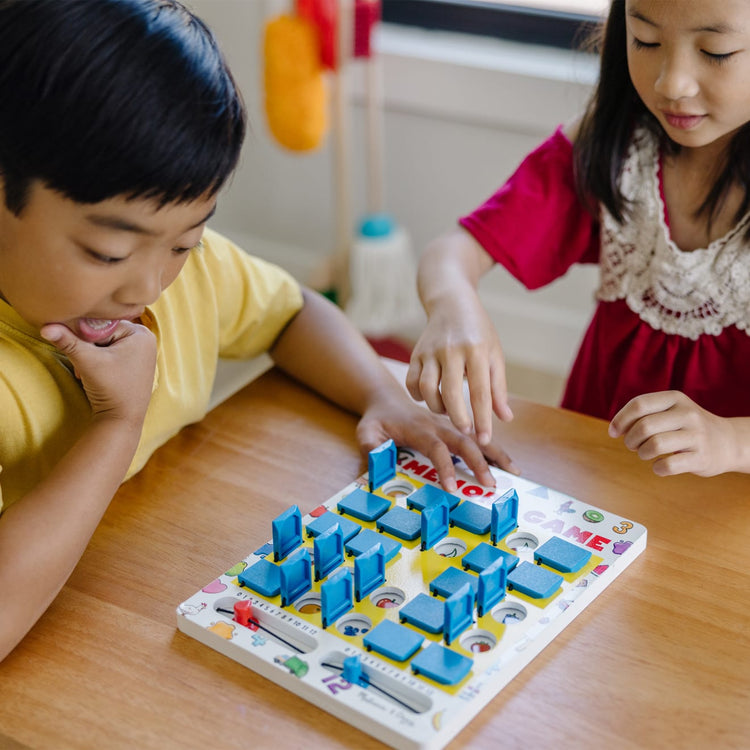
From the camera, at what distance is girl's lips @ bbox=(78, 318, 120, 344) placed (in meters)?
0.81

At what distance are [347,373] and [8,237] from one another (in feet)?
1.21

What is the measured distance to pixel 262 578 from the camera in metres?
0.73

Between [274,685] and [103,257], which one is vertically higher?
[103,257]

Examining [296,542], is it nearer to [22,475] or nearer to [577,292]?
[22,475]

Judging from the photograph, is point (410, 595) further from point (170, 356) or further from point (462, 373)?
point (170, 356)

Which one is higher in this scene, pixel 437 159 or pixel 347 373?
pixel 347 373

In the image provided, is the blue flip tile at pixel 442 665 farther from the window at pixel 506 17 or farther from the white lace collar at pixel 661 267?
the window at pixel 506 17

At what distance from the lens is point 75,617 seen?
741mm

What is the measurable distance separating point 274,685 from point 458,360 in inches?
13.8

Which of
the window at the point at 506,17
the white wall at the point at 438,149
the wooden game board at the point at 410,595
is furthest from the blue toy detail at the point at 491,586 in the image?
the window at the point at 506,17

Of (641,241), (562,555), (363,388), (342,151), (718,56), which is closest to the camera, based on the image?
(562,555)

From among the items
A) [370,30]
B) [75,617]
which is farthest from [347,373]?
[370,30]

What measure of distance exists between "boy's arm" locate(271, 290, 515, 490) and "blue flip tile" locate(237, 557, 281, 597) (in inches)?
6.9

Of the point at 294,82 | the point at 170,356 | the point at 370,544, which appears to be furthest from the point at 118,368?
the point at 294,82
